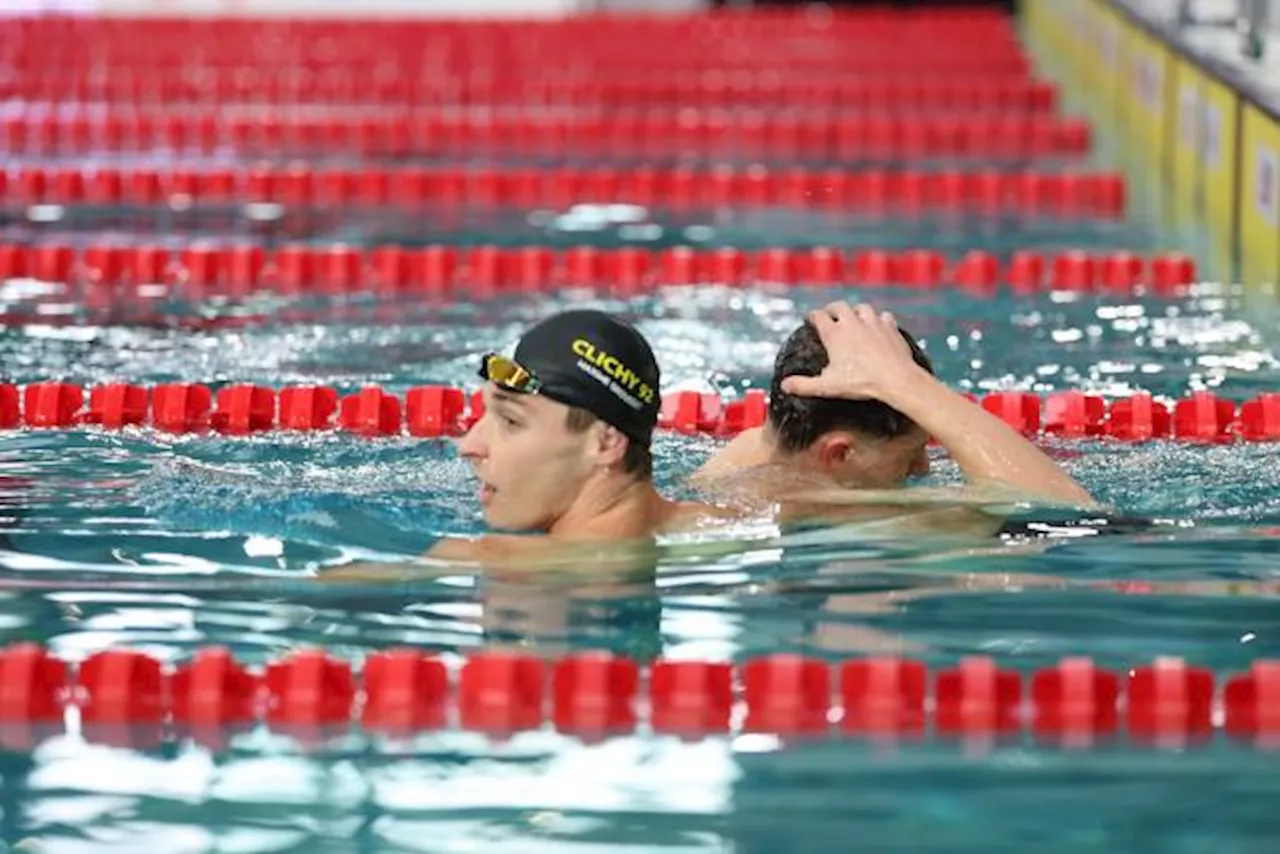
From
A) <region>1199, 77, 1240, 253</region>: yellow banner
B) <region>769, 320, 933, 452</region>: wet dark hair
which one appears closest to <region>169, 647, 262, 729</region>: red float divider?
<region>769, 320, 933, 452</region>: wet dark hair

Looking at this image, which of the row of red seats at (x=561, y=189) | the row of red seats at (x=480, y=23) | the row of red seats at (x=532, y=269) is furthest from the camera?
the row of red seats at (x=480, y=23)

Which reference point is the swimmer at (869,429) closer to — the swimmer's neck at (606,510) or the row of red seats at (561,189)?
the swimmer's neck at (606,510)

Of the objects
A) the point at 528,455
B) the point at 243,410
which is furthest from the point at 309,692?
the point at 243,410

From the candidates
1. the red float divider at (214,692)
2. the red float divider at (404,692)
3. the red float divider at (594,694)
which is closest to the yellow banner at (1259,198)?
the red float divider at (594,694)

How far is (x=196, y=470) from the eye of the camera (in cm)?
505

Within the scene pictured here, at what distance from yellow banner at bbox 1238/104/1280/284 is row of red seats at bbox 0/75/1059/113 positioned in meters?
3.48

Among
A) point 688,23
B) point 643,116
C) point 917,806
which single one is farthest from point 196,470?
point 688,23

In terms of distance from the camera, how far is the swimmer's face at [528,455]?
422 cm

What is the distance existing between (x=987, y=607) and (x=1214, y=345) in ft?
8.53

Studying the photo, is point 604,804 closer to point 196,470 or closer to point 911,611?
point 911,611

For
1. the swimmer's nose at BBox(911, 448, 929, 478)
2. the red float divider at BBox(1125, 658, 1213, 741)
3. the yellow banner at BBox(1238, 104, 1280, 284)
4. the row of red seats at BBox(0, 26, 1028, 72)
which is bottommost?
the red float divider at BBox(1125, 658, 1213, 741)

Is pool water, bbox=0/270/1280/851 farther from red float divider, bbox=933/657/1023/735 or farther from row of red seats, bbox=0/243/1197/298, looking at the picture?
row of red seats, bbox=0/243/1197/298

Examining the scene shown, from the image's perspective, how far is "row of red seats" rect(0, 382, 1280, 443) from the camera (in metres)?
5.64

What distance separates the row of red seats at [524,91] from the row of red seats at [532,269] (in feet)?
12.2
